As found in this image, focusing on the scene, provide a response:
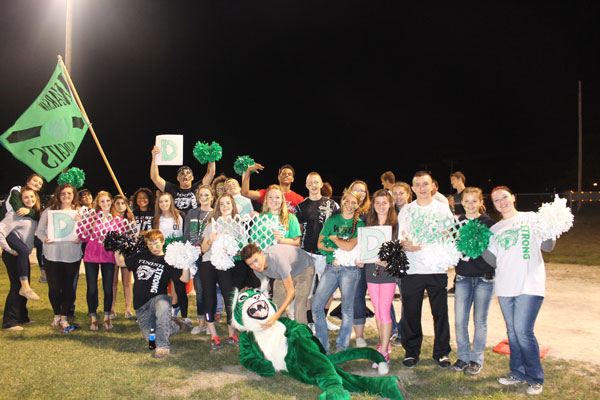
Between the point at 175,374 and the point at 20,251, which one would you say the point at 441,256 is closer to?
the point at 175,374

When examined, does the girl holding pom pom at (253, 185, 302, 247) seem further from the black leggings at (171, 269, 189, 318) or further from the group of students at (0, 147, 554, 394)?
the black leggings at (171, 269, 189, 318)

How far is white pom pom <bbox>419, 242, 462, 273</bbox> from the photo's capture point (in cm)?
462

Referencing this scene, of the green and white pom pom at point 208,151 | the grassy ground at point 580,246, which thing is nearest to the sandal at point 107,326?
the green and white pom pom at point 208,151

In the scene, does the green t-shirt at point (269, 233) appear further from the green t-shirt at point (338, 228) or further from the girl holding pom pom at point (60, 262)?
the girl holding pom pom at point (60, 262)

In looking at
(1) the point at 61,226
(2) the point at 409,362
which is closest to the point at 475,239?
(2) the point at 409,362

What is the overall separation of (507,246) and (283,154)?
1683 inches

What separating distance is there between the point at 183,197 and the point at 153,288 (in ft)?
5.46

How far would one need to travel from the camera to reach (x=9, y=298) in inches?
249

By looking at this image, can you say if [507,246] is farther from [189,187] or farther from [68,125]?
[68,125]

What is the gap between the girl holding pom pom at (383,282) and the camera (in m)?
4.91

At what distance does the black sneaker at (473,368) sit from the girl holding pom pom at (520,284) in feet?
0.86

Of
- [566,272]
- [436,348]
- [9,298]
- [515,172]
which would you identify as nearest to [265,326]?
[436,348]

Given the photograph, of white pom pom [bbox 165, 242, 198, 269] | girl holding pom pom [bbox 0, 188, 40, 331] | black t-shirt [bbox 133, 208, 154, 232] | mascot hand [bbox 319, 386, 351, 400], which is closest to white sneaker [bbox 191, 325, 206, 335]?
white pom pom [bbox 165, 242, 198, 269]

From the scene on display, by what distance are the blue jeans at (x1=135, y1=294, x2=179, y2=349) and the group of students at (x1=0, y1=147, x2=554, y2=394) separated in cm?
1
